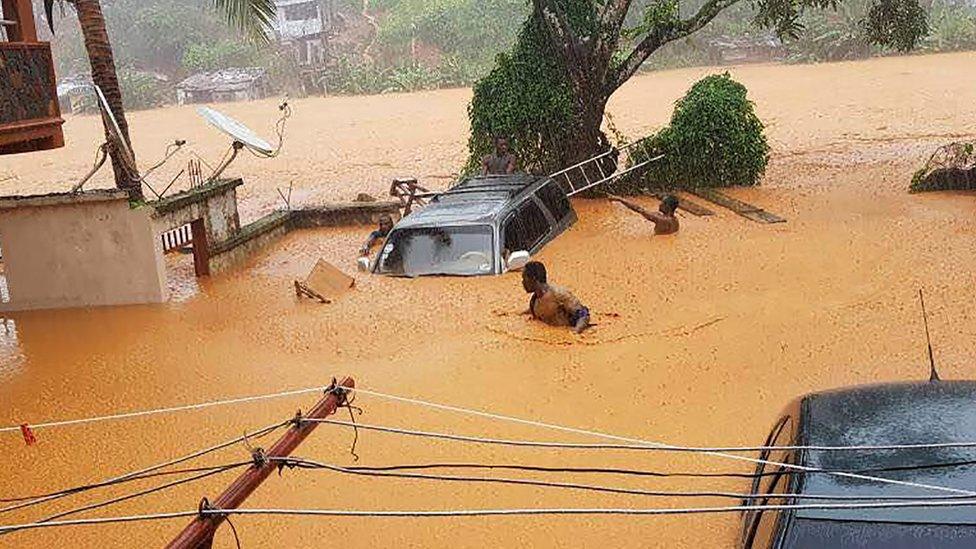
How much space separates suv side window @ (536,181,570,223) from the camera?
42.1 feet

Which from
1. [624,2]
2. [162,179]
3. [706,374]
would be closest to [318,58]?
[162,179]

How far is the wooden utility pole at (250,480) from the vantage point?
9.11 ft

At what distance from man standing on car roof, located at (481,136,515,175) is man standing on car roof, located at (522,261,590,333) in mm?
6827

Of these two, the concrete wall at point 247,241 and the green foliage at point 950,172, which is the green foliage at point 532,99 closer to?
the concrete wall at point 247,241

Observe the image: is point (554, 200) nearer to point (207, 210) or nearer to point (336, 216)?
point (207, 210)

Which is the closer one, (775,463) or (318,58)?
(775,463)

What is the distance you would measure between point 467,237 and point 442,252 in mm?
344

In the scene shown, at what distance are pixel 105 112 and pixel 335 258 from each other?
381 cm

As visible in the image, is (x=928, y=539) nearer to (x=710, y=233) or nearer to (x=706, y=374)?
(x=706, y=374)

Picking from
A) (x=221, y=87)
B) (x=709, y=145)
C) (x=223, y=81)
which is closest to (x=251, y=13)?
(x=709, y=145)

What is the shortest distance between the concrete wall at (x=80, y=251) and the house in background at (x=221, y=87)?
1631 inches

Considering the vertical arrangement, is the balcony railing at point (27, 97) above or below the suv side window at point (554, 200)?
above

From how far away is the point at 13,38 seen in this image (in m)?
10.2

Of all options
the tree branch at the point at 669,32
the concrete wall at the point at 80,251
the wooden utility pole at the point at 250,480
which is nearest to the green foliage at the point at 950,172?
the tree branch at the point at 669,32
